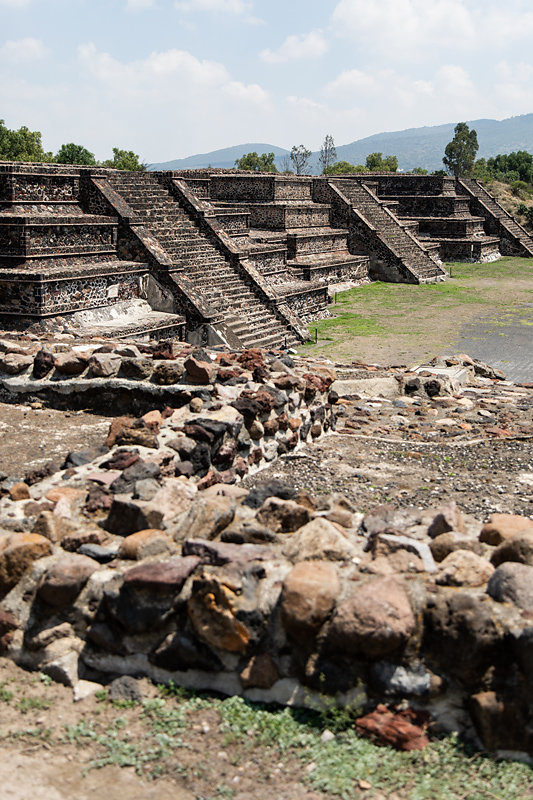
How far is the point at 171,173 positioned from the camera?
19906mm

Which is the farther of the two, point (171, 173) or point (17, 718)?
point (171, 173)

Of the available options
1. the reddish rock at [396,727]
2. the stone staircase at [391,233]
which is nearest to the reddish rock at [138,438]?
the reddish rock at [396,727]

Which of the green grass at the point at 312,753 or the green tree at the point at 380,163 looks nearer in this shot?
the green grass at the point at 312,753

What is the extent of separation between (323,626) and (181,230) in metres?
15.8

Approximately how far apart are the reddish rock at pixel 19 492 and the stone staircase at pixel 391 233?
74.6 feet

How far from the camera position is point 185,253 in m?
17.6

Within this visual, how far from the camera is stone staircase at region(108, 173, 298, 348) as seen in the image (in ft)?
54.2

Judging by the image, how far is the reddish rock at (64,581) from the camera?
4.15m

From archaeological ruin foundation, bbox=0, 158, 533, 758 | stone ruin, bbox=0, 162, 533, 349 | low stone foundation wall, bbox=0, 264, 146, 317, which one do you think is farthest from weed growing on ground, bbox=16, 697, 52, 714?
low stone foundation wall, bbox=0, 264, 146, 317

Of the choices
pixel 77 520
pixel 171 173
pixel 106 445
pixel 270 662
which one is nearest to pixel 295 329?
pixel 171 173

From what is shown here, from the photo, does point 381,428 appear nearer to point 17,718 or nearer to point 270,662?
point 270,662

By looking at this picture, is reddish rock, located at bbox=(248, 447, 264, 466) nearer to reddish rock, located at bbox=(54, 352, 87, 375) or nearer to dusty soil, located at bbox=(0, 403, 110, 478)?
dusty soil, located at bbox=(0, 403, 110, 478)

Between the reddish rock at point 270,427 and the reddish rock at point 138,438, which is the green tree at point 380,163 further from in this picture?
the reddish rock at point 138,438

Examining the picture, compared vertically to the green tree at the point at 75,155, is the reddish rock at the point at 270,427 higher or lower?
lower
